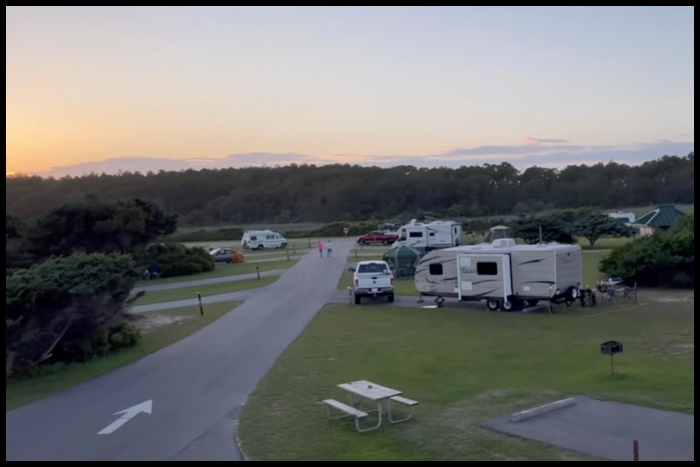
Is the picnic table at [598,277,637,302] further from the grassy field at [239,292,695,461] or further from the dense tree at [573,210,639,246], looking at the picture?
the dense tree at [573,210,639,246]

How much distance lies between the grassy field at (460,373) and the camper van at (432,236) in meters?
21.8

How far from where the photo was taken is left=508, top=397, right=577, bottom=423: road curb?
997 cm

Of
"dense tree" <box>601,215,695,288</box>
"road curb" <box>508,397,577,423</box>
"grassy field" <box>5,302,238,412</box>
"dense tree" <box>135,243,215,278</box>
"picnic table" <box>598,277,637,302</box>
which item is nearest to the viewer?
"road curb" <box>508,397,577,423</box>

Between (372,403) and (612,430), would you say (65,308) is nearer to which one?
(372,403)

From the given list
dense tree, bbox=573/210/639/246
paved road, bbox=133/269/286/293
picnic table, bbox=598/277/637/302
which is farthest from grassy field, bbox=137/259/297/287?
dense tree, bbox=573/210/639/246

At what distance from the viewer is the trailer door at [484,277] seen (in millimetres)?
21516

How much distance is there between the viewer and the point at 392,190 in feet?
338

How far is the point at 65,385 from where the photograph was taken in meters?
14.1

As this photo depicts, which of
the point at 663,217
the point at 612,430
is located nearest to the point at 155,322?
the point at 612,430

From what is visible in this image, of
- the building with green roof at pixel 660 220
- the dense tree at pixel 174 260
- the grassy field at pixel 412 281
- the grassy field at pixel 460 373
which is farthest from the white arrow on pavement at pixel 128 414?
the building with green roof at pixel 660 220

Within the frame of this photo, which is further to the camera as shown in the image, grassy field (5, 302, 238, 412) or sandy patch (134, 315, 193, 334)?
sandy patch (134, 315, 193, 334)

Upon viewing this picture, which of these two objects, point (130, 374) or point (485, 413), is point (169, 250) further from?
point (485, 413)

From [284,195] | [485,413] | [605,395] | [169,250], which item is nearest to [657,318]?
[605,395]

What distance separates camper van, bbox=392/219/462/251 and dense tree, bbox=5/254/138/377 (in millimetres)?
27797
